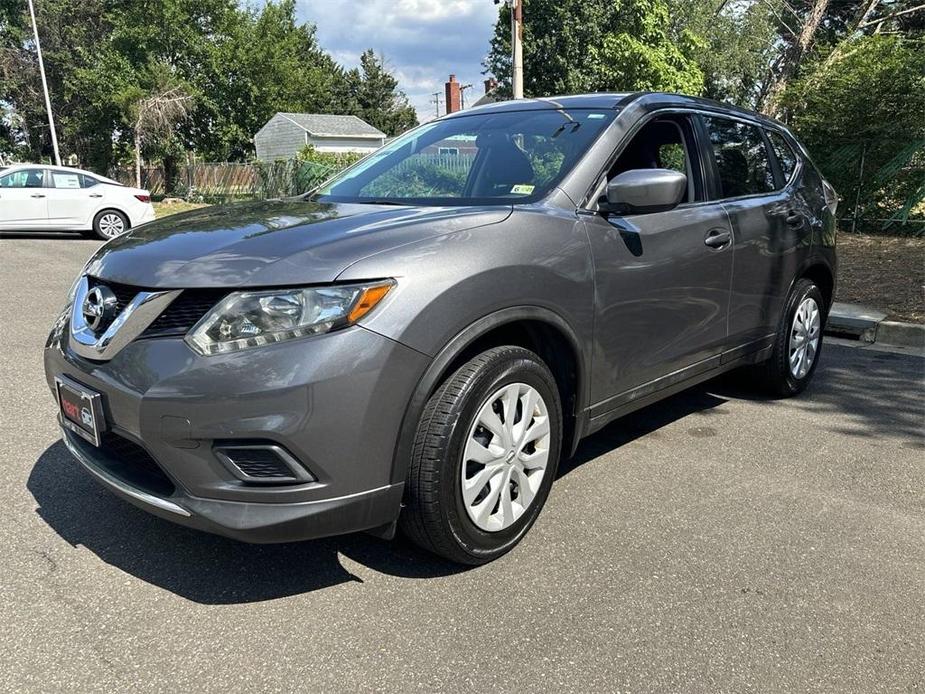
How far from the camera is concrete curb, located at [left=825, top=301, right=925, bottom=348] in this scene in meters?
6.65

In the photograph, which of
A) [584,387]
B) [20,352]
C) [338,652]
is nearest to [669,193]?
[584,387]

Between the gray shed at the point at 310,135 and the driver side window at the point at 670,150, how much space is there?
3526 cm

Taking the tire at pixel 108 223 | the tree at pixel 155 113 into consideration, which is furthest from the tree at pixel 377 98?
the tire at pixel 108 223

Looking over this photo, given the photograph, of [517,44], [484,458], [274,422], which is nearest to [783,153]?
[484,458]

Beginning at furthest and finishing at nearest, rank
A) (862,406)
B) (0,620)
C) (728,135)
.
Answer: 1. (862,406)
2. (728,135)
3. (0,620)

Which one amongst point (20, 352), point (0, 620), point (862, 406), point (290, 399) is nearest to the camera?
point (290, 399)

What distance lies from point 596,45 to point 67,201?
68.9ft

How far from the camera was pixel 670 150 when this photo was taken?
3951mm

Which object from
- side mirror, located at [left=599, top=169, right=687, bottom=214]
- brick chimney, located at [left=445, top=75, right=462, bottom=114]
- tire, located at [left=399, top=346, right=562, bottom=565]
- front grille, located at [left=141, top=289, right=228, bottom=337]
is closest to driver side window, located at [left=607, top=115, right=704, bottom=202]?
side mirror, located at [left=599, top=169, right=687, bottom=214]

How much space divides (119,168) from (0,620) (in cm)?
4200

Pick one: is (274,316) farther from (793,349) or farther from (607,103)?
(793,349)

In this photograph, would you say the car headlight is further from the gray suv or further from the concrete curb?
the concrete curb

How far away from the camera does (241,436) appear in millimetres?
2305

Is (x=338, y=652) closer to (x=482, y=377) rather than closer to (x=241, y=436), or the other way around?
(x=241, y=436)
